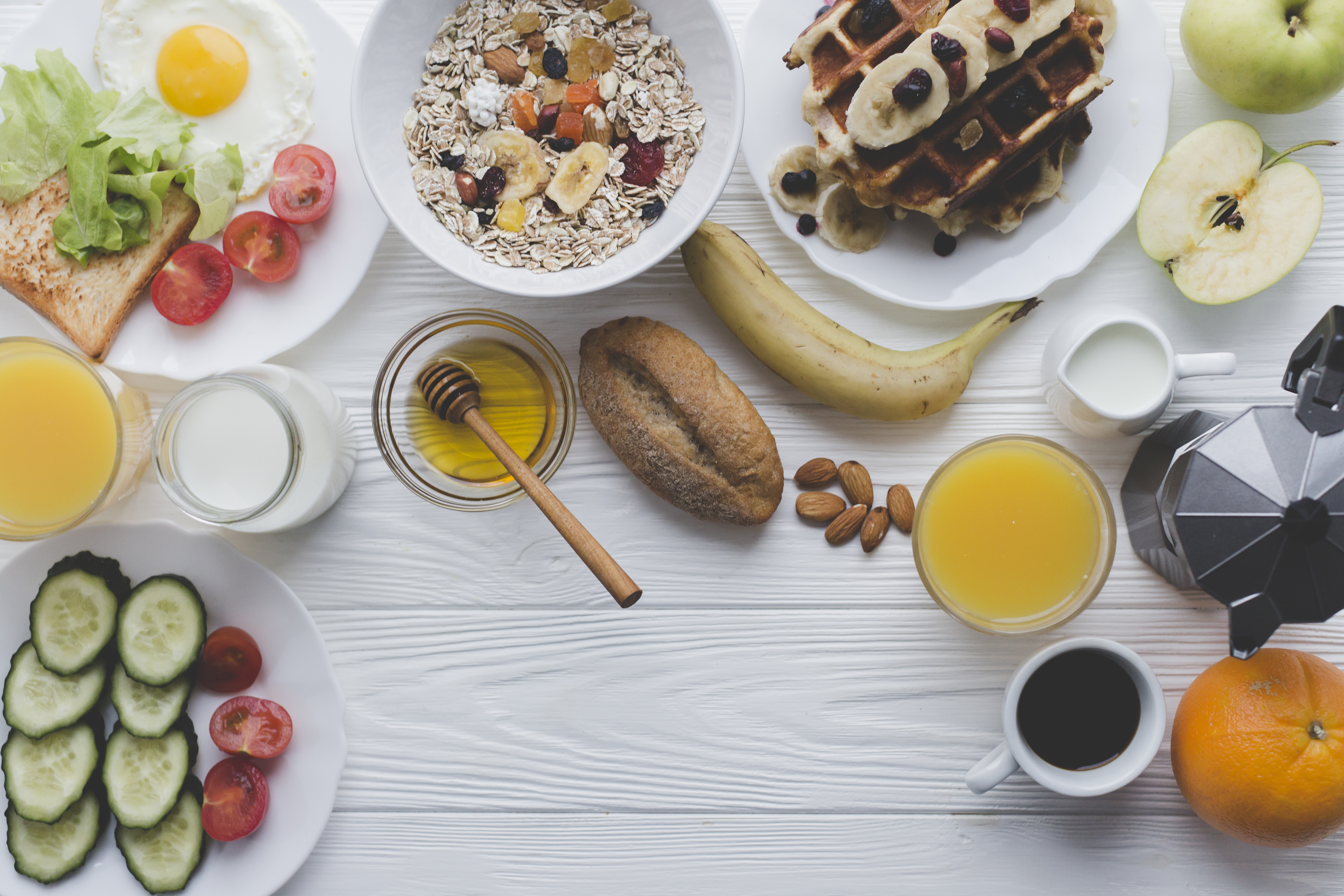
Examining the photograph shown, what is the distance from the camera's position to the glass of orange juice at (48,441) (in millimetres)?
1426

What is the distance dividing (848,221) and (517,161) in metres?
0.57

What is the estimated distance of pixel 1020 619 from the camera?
1407 millimetres

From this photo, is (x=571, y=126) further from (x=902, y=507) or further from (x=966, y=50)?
(x=902, y=507)

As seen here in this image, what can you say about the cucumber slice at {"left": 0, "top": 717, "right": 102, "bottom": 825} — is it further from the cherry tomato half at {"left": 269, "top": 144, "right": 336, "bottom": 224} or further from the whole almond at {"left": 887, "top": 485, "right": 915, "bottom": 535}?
the whole almond at {"left": 887, "top": 485, "right": 915, "bottom": 535}

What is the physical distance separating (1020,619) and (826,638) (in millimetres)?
334

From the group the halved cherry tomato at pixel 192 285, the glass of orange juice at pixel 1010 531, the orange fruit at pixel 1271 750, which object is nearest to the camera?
the orange fruit at pixel 1271 750

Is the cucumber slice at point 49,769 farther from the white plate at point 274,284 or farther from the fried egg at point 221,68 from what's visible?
the fried egg at point 221,68

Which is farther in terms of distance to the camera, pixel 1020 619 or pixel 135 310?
pixel 135 310

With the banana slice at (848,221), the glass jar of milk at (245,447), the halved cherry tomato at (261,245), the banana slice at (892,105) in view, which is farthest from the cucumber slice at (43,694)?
the banana slice at (892,105)

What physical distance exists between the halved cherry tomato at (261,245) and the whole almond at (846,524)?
1.05m

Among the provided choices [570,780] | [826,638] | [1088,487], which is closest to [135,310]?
Answer: [570,780]

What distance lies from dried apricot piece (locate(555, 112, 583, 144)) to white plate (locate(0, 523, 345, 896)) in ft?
2.98

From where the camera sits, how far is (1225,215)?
1438 mm

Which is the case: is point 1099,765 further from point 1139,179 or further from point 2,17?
point 2,17
